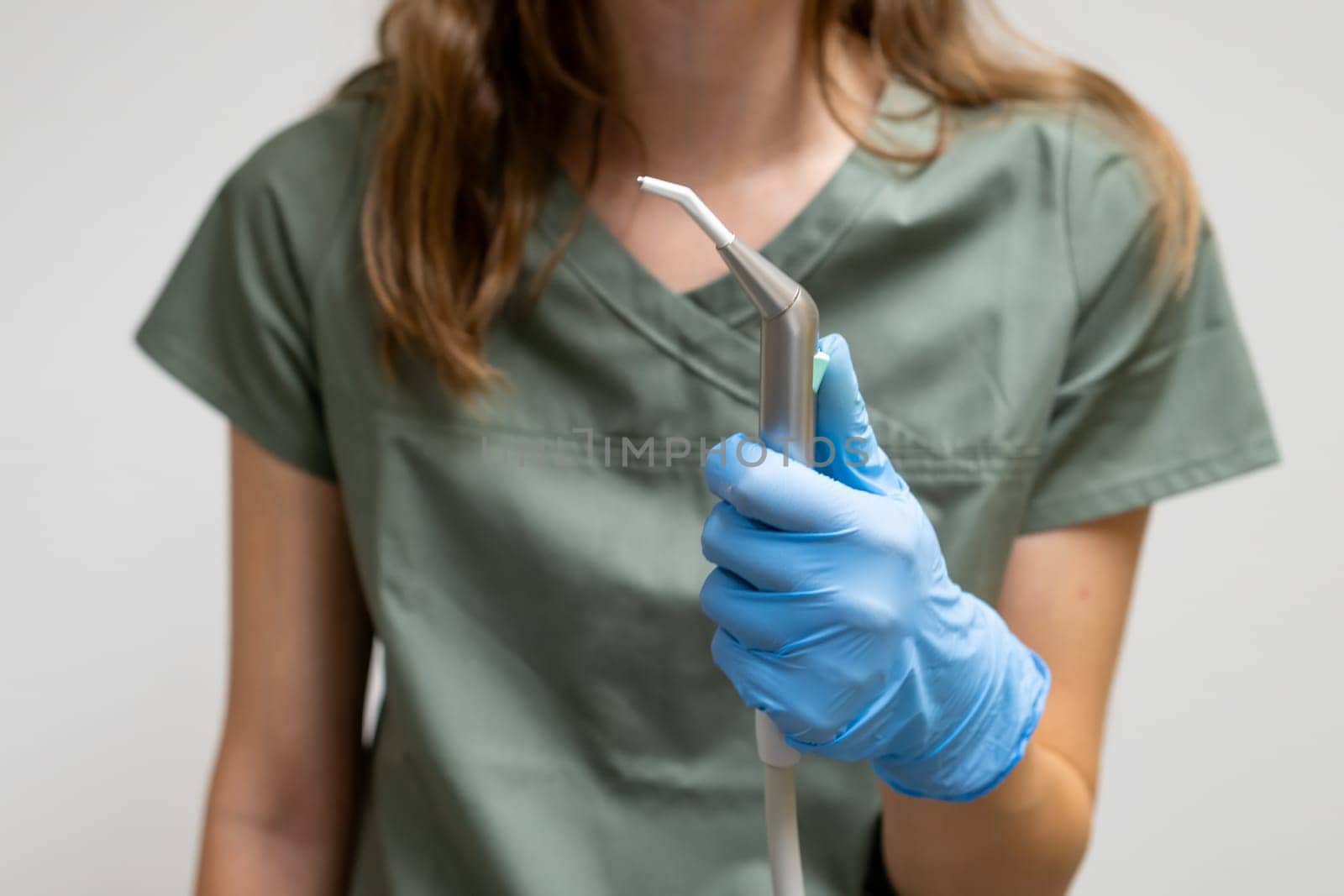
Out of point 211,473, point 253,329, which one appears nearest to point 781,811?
point 253,329

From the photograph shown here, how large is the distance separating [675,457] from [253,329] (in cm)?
26

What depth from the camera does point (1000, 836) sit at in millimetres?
678

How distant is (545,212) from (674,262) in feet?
0.27

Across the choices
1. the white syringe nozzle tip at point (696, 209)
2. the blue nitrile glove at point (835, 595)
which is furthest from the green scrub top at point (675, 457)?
the white syringe nozzle tip at point (696, 209)

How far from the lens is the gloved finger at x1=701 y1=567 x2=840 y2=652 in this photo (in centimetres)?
54

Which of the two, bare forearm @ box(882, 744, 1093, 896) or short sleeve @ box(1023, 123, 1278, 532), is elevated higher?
short sleeve @ box(1023, 123, 1278, 532)

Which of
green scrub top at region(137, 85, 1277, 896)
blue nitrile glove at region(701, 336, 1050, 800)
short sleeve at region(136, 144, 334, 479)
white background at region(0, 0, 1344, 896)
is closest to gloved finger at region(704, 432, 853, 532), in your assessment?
blue nitrile glove at region(701, 336, 1050, 800)

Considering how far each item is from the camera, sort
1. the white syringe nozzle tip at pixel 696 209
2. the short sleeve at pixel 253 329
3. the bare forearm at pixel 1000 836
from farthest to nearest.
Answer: the short sleeve at pixel 253 329
the bare forearm at pixel 1000 836
the white syringe nozzle tip at pixel 696 209

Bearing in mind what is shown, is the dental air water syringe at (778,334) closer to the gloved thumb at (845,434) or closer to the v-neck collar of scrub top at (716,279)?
the gloved thumb at (845,434)

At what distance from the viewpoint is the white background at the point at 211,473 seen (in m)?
1.03

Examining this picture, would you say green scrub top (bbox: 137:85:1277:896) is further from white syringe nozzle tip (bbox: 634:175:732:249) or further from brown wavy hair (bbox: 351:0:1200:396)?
white syringe nozzle tip (bbox: 634:175:732:249)

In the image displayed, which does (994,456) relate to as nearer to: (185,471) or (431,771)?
(431,771)

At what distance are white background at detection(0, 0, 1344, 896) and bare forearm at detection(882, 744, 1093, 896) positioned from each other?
0.41 metres

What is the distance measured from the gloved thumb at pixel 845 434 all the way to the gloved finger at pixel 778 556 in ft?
0.11
